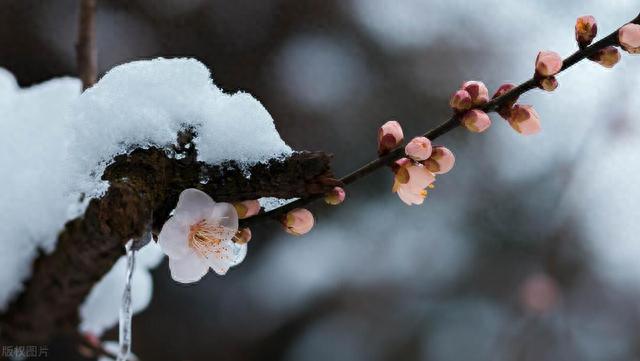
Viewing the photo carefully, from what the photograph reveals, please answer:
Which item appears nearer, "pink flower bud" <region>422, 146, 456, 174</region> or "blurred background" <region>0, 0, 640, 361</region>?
"pink flower bud" <region>422, 146, 456, 174</region>

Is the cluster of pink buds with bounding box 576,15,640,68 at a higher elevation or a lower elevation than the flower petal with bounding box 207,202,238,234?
higher

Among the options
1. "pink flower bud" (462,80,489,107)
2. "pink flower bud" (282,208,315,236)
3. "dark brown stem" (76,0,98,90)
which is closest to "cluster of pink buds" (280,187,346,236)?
"pink flower bud" (282,208,315,236)

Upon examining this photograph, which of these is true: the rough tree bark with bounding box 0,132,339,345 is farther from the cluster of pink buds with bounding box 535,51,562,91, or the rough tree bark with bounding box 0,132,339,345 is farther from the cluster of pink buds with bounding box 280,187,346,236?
the cluster of pink buds with bounding box 535,51,562,91

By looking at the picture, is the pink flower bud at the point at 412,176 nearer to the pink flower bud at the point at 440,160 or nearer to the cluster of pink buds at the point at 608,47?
the pink flower bud at the point at 440,160

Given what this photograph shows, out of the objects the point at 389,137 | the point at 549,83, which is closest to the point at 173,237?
the point at 389,137

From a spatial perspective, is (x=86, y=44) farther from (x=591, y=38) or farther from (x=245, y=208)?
(x=591, y=38)

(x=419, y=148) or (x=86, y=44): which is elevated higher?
(x=86, y=44)

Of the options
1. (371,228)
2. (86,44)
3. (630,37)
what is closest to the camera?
(630,37)
